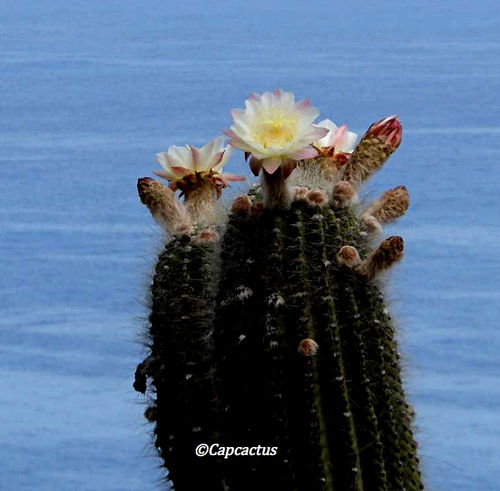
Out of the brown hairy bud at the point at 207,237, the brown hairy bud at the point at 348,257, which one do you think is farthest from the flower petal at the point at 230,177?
the brown hairy bud at the point at 348,257

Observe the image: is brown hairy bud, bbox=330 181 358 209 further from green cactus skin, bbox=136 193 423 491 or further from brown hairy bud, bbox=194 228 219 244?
brown hairy bud, bbox=194 228 219 244

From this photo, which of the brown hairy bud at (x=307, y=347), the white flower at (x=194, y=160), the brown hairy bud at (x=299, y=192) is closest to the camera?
the brown hairy bud at (x=307, y=347)

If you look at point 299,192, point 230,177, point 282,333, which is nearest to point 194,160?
point 230,177

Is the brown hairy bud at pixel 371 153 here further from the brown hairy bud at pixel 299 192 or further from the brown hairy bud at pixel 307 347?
the brown hairy bud at pixel 307 347

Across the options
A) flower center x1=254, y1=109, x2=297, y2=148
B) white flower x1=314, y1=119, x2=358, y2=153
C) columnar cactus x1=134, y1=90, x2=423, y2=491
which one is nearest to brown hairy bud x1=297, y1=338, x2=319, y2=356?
columnar cactus x1=134, y1=90, x2=423, y2=491

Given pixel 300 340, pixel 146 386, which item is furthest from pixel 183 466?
pixel 300 340

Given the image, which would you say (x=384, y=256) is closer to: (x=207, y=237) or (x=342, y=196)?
(x=342, y=196)

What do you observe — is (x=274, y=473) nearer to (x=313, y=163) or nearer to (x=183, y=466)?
(x=183, y=466)
